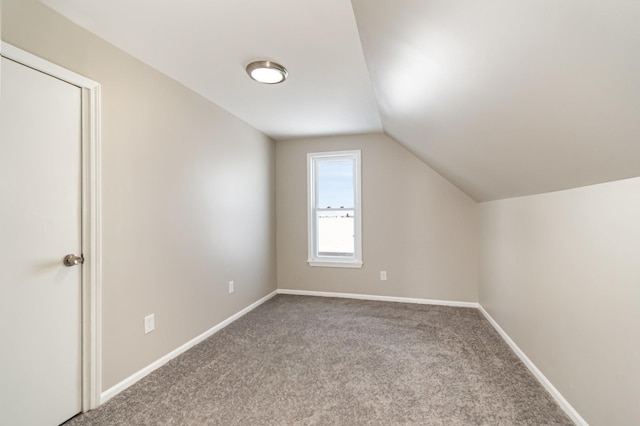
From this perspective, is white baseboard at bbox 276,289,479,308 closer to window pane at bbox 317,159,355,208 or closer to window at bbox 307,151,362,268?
window at bbox 307,151,362,268

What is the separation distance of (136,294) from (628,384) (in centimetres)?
269

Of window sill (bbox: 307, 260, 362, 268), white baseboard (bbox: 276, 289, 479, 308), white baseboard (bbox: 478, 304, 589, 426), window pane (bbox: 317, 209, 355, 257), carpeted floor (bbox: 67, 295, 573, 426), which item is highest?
window pane (bbox: 317, 209, 355, 257)

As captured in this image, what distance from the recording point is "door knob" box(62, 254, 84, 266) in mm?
1672

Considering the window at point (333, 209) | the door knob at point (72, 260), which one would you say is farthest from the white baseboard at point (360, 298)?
the door knob at point (72, 260)

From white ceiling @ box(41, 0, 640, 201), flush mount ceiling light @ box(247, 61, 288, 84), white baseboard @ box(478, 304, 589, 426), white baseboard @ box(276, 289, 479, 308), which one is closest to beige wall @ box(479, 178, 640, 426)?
white baseboard @ box(478, 304, 589, 426)

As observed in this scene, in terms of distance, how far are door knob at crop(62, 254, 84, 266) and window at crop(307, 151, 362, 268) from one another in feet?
9.21

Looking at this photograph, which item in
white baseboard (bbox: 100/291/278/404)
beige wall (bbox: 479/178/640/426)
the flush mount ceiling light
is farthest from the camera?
the flush mount ceiling light

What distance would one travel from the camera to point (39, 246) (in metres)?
1.56

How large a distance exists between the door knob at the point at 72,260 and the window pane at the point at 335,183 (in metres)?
2.97

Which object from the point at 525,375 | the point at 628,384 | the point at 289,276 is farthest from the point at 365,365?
the point at 289,276

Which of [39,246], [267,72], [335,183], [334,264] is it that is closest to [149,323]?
[39,246]

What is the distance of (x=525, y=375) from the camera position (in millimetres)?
2094

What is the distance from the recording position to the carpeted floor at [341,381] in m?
1.70

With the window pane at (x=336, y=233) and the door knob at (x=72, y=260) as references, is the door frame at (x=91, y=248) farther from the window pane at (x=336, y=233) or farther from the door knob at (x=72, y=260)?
the window pane at (x=336, y=233)
